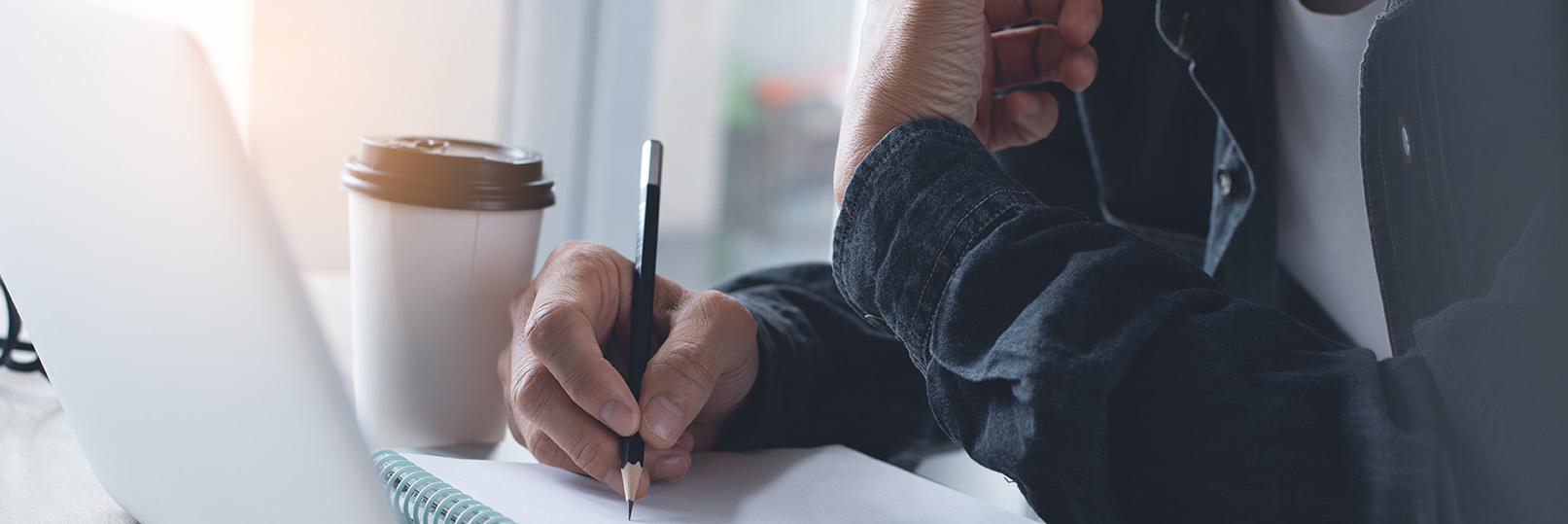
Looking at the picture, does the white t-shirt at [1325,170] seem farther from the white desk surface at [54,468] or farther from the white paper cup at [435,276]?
the white paper cup at [435,276]

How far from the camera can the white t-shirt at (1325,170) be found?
0.58 m

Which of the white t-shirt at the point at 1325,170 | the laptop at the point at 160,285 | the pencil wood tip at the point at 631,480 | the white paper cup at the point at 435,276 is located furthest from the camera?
the white t-shirt at the point at 1325,170

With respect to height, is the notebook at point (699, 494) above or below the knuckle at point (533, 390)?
below

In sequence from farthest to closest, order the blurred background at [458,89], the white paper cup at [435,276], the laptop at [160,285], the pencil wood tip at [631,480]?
the blurred background at [458,89] → the white paper cup at [435,276] → the pencil wood tip at [631,480] → the laptop at [160,285]

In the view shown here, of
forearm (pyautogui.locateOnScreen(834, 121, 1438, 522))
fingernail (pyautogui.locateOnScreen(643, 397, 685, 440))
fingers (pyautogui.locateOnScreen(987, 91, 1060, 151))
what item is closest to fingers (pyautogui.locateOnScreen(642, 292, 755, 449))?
fingernail (pyautogui.locateOnScreen(643, 397, 685, 440))

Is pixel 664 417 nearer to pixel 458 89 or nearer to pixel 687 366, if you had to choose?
pixel 687 366

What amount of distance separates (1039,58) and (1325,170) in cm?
20

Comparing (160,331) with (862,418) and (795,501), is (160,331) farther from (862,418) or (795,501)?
(862,418)

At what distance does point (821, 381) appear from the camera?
0.53m

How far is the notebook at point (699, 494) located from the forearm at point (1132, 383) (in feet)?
0.21

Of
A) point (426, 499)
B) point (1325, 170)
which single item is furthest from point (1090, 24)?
point (426, 499)

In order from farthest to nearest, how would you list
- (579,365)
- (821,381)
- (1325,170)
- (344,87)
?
(344,87)
(1325,170)
(821,381)
(579,365)

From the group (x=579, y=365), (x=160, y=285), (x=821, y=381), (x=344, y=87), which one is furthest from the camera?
(x=344, y=87)

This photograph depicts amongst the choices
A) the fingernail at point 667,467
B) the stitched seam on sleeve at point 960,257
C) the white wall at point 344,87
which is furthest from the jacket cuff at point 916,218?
the white wall at point 344,87
